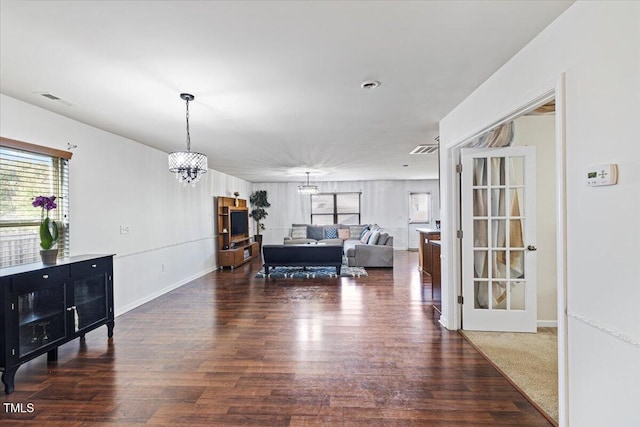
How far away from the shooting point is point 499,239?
3.31m

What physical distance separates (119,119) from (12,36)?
1678 millimetres

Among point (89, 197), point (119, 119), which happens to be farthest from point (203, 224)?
point (119, 119)

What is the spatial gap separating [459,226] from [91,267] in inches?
156

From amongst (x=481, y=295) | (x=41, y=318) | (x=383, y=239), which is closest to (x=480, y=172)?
(x=481, y=295)

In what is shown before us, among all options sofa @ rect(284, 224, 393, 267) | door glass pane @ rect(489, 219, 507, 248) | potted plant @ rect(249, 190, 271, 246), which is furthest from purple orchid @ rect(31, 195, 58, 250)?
potted plant @ rect(249, 190, 271, 246)

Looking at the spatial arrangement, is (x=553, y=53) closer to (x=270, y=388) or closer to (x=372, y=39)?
(x=372, y=39)

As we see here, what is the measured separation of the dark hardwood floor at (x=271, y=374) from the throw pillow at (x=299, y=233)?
5.29 meters

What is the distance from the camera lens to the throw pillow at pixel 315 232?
9.51 metres

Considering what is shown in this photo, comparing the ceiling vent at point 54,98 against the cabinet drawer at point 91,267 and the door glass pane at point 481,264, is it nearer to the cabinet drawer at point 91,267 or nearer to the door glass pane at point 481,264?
the cabinet drawer at point 91,267

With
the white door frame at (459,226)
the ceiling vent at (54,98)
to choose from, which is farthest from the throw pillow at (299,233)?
the ceiling vent at (54,98)

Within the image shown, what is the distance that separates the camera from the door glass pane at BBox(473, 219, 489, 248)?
3.34 meters

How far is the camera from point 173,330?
3508 mm

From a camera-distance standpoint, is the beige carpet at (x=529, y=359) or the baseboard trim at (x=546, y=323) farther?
the baseboard trim at (x=546, y=323)

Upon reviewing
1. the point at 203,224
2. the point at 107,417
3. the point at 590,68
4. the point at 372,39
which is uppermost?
the point at 372,39
